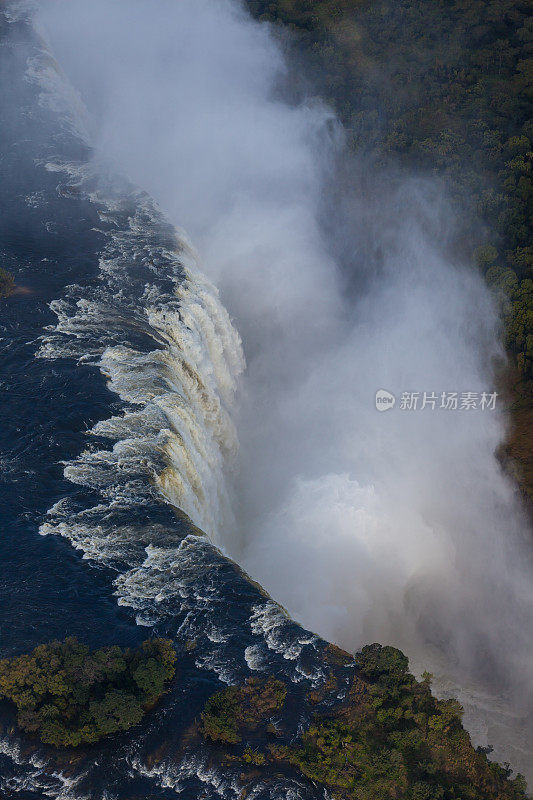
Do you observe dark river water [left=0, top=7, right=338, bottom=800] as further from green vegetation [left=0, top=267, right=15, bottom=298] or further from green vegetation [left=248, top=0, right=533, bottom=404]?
green vegetation [left=248, top=0, right=533, bottom=404]

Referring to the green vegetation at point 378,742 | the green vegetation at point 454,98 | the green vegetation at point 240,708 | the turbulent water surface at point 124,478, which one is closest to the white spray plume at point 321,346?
the green vegetation at point 454,98

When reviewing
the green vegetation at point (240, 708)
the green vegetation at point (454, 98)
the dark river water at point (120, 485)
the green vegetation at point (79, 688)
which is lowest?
the green vegetation at point (79, 688)

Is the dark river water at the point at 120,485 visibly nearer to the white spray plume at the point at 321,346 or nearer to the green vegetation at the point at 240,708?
the green vegetation at the point at 240,708

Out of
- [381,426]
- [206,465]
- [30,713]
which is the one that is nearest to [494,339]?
[381,426]

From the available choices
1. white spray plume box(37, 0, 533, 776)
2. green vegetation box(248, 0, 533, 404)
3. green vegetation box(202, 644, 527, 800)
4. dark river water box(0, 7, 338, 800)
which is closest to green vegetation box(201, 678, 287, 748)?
green vegetation box(202, 644, 527, 800)

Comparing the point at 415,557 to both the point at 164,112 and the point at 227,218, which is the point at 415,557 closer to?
the point at 227,218

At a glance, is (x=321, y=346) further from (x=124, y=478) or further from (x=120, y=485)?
(x=120, y=485)
